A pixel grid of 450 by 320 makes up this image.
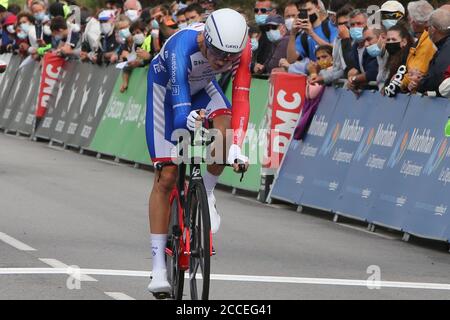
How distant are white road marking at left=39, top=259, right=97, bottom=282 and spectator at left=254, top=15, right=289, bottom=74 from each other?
8.36 m

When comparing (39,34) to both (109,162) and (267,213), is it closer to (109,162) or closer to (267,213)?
(109,162)

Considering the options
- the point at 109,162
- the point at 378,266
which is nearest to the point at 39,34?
the point at 109,162

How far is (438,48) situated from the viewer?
47.5 feet

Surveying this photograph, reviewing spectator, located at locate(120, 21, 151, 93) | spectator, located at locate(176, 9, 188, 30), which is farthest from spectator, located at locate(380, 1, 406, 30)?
spectator, located at locate(120, 21, 151, 93)

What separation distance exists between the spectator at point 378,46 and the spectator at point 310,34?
1.59 meters

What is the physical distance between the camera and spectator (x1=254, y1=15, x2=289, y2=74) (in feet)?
62.3

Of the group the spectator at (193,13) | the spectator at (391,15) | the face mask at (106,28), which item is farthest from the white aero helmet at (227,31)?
the face mask at (106,28)

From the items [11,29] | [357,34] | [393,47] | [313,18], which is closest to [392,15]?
[357,34]

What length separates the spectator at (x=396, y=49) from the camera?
601 inches

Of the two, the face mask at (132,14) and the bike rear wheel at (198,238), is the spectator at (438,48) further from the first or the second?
the face mask at (132,14)

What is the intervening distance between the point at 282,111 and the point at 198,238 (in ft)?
28.1

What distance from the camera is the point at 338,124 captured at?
53.4 feet

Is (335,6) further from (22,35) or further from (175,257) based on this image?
(22,35)

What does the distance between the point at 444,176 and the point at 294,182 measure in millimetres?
3497
